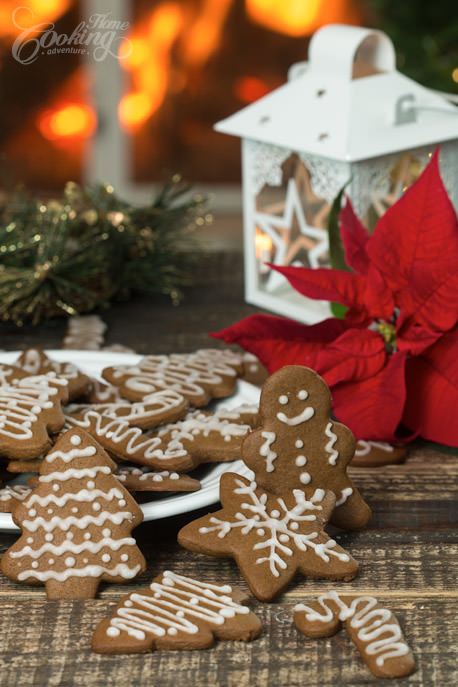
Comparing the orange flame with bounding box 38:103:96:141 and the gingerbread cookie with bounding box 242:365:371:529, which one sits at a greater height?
the gingerbread cookie with bounding box 242:365:371:529

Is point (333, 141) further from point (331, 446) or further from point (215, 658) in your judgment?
point (215, 658)

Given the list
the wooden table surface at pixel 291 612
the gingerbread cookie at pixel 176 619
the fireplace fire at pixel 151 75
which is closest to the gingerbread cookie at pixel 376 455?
the wooden table surface at pixel 291 612

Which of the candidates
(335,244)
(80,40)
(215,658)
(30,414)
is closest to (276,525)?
(215,658)

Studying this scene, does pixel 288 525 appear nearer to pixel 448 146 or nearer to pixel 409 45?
pixel 448 146

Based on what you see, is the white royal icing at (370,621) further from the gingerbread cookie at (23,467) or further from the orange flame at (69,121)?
the orange flame at (69,121)

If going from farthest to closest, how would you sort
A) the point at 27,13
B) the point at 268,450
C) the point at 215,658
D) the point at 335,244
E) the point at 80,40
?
the point at 27,13 → the point at 80,40 → the point at 335,244 → the point at 268,450 → the point at 215,658

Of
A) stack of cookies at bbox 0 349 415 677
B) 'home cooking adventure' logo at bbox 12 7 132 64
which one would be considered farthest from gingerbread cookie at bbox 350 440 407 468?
'home cooking adventure' logo at bbox 12 7 132 64

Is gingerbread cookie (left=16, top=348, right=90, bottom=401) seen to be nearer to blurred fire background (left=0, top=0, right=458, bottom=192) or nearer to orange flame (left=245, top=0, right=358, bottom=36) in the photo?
blurred fire background (left=0, top=0, right=458, bottom=192)

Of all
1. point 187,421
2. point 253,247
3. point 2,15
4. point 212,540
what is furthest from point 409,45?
point 212,540
